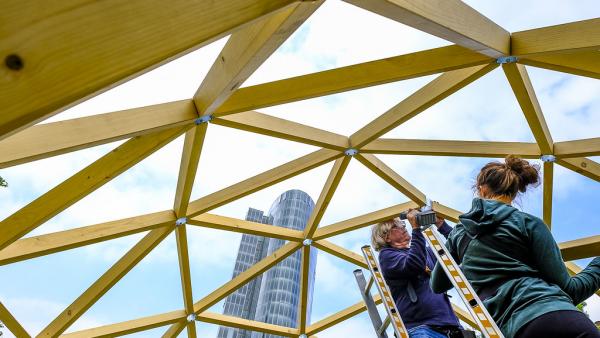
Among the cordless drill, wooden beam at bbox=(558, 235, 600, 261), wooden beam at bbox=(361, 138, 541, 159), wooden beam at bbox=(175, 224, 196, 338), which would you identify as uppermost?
wooden beam at bbox=(361, 138, 541, 159)

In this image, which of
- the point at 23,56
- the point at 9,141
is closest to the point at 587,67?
the point at 23,56

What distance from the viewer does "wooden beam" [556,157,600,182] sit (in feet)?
26.1

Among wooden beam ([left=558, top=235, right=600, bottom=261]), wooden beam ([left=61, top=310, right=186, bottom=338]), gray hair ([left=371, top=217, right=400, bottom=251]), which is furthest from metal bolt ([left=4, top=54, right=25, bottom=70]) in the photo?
wooden beam ([left=61, top=310, right=186, bottom=338])

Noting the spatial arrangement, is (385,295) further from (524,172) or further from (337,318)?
(337,318)

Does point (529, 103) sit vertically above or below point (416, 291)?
above

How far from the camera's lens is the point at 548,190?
8.49 metres

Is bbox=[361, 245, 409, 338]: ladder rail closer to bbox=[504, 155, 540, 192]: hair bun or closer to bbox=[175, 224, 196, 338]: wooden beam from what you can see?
bbox=[504, 155, 540, 192]: hair bun

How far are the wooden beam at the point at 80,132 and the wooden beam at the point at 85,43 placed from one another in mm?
3313

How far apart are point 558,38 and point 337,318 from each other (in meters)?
9.90

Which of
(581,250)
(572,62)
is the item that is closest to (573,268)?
(572,62)

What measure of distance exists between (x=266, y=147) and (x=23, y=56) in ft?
28.7

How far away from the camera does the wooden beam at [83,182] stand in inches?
234

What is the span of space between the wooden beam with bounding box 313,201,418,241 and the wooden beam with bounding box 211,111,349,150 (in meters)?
2.86

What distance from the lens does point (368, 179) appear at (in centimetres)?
1108
